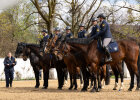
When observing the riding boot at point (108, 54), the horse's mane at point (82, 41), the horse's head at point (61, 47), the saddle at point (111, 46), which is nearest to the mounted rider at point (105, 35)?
the riding boot at point (108, 54)

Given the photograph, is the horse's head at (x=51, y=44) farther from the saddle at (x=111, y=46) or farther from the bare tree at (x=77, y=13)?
the bare tree at (x=77, y=13)

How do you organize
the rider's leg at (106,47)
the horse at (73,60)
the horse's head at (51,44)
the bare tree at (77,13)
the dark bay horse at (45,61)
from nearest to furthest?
the rider's leg at (106,47)
the horse at (73,60)
the horse's head at (51,44)
the dark bay horse at (45,61)
the bare tree at (77,13)

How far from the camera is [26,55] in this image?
54.5ft

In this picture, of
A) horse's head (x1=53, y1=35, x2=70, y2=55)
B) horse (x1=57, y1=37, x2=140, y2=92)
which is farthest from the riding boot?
horse's head (x1=53, y1=35, x2=70, y2=55)

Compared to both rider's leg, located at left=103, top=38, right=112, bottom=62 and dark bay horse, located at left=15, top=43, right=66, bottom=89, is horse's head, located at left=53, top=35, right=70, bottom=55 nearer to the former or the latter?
rider's leg, located at left=103, top=38, right=112, bottom=62

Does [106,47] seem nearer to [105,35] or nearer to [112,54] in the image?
[105,35]

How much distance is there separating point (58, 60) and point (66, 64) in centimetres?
81

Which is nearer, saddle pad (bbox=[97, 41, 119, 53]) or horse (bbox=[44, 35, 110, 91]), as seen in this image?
saddle pad (bbox=[97, 41, 119, 53])

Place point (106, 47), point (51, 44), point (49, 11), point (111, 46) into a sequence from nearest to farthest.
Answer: point (106, 47)
point (111, 46)
point (51, 44)
point (49, 11)

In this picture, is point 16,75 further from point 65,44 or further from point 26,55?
point 65,44

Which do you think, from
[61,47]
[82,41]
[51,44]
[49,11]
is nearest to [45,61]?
[51,44]

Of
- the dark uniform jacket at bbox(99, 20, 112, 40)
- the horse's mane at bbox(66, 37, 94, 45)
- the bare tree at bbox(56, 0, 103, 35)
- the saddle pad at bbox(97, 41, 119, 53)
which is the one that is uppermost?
the bare tree at bbox(56, 0, 103, 35)

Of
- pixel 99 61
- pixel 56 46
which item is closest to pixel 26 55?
pixel 56 46

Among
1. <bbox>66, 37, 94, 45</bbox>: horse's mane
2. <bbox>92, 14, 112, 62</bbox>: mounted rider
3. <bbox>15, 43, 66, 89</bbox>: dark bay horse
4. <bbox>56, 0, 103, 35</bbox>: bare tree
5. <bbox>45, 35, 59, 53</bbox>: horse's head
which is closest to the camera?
<bbox>92, 14, 112, 62</bbox>: mounted rider
